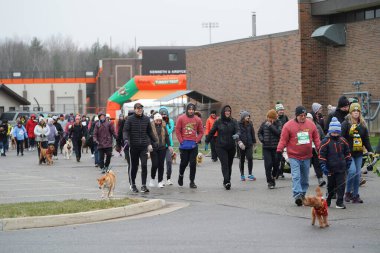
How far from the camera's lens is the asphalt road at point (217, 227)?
9.23m

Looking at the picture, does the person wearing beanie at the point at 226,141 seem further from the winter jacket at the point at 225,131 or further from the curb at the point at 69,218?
the curb at the point at 69,218

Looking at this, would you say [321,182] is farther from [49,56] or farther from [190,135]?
[49,56]

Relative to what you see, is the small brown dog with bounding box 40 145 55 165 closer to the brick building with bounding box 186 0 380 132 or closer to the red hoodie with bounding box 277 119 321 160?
the brick building with bounding box 186 0 380 132

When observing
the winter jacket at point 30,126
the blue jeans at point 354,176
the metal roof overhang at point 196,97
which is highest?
the metal roof overhang at point 196,97

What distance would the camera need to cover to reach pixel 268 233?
33.4ft

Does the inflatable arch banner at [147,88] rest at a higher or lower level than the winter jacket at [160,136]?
higher

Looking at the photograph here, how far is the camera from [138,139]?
623 inches

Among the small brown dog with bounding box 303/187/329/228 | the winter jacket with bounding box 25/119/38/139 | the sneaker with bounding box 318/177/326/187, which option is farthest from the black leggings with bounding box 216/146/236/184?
the winter jacket with bounding box 25/119/38/139

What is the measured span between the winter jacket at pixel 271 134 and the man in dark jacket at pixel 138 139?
2.53 meters

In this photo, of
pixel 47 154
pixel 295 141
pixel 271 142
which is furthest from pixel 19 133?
pixel 295 141

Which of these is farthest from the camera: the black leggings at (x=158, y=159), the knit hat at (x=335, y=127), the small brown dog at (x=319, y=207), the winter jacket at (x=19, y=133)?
the winter jacket at (x=19, y=133)

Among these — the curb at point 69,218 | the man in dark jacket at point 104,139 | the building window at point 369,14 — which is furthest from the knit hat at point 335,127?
the building window at point 369,14

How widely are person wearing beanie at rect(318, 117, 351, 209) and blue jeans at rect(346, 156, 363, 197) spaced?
52 cm

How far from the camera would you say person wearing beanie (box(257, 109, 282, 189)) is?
1614 centimetres
